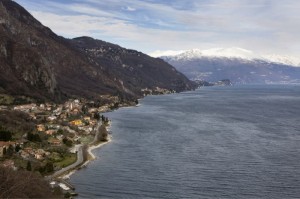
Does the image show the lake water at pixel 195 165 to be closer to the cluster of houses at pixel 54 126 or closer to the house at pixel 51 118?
the cluster of houses at pixel 54 126

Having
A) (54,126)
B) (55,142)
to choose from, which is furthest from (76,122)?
(55,142)

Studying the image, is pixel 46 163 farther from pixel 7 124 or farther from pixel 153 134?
pixel 153 134

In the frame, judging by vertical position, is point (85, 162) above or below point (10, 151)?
below

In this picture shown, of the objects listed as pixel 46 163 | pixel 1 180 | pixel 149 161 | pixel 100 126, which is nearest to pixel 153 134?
pixel 100 126

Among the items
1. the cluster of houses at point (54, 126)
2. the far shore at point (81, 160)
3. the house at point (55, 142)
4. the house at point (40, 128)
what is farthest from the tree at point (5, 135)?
the house at point (40, 128)

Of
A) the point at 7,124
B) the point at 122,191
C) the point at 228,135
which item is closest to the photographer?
the point at 122,191

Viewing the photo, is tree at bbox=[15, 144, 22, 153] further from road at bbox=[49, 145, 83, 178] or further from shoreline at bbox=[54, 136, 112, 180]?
shoreline at bbox=[54, 136, 112, 180]

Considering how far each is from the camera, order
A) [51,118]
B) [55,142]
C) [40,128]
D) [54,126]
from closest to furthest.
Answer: [55,142], [40,128], [54,126], [51,118]

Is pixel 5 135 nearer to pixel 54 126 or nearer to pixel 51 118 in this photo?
pixel 54 126

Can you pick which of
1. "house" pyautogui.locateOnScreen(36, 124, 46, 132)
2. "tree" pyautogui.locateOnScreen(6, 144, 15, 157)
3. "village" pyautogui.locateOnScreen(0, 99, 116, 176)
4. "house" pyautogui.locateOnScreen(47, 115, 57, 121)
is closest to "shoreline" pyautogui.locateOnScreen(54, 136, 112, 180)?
"village" pyautogui.locateOnScreen(0, 99, 116, 176)
